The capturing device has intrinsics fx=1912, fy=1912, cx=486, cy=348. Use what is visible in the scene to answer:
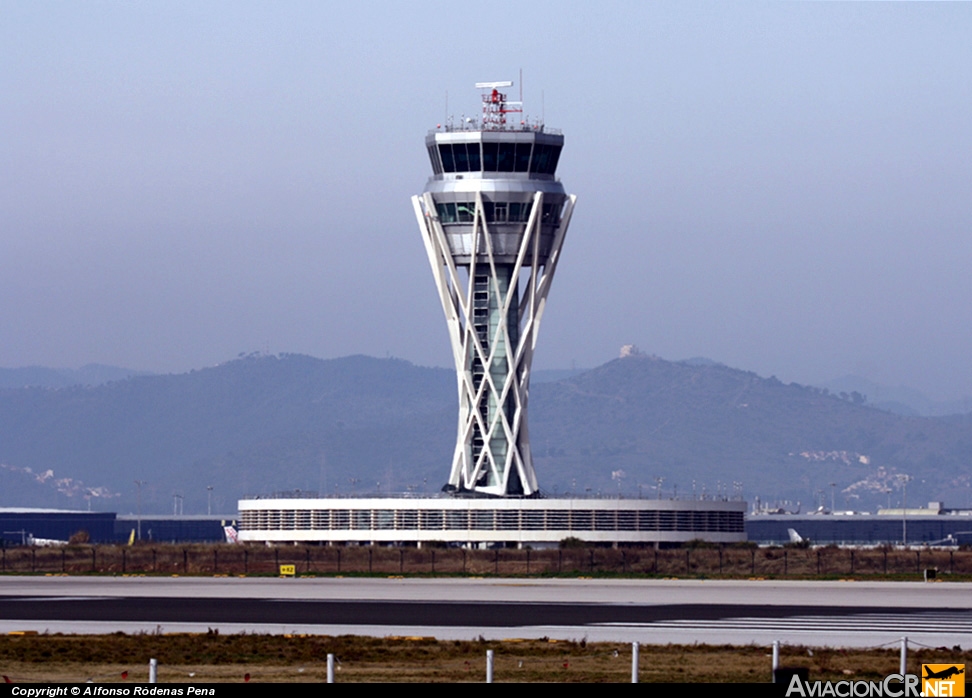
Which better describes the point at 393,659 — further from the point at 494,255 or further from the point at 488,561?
the point at 494,255

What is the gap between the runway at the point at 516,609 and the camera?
217ft

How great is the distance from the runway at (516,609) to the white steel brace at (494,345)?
5546cm

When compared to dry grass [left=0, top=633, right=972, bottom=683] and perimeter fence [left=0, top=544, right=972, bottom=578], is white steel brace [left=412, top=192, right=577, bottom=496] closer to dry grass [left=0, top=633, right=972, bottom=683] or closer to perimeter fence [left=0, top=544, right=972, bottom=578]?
perimeter fence [left=0, top=544, right=972, bottom=578]

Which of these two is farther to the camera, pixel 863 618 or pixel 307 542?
pixel 307 542

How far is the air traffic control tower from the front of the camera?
16250 centimetres

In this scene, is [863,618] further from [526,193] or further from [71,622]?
[526,193]

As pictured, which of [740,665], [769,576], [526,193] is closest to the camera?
[740,665]

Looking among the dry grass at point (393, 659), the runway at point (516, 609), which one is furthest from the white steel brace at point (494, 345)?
the dry grass at point (393, 659)

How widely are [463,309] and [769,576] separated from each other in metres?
49.1

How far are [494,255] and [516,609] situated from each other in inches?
3352

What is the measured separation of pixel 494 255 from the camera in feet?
536

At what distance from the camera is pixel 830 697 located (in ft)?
121

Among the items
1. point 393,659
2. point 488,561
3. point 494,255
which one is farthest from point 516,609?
point 494,255

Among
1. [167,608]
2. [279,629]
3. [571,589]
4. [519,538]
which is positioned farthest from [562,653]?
[519,538]
